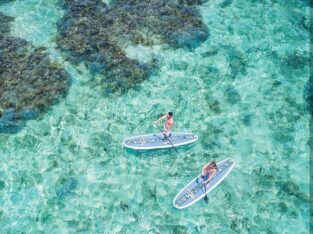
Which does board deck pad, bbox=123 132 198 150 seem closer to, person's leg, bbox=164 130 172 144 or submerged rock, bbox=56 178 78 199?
person's leg, bbox=164 130 172 144

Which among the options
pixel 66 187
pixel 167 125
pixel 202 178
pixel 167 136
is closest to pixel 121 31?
pixel 167 125

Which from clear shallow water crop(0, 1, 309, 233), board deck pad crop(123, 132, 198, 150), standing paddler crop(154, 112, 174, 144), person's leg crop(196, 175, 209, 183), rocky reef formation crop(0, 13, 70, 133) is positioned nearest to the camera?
clear shallow water crop(0, 1, 309, 233)

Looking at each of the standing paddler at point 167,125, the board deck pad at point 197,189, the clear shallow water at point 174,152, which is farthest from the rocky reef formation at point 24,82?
the board deck pad at point 197,189

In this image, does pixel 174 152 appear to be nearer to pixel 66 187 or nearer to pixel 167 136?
pixel 167 136

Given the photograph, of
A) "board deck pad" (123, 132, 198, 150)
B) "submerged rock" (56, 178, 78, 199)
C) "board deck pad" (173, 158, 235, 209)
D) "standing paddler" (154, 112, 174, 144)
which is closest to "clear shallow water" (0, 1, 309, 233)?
"submerged rock" (56, 178, 78, 199)

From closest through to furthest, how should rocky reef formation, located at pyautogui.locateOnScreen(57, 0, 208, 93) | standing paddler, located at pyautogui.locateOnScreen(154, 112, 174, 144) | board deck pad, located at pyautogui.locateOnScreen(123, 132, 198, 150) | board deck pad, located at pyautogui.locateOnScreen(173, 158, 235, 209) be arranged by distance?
1. board deck pad, located at pyautogui.locateOnScreen(173, 158, 235, 209)
2. standing paddler, located at pyautogui.locateOnScreen(154, 112, 174, 144)
3. board deck pad, located at pyautogui.locateOnScreen(123, 132, 198, 150)
4. rocky reef formation, located at pyautogui.locateOnScreen(57, 0, 208, 93)

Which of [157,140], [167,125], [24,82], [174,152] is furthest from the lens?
[24,82]

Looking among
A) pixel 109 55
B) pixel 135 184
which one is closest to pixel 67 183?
pixel 135 184
